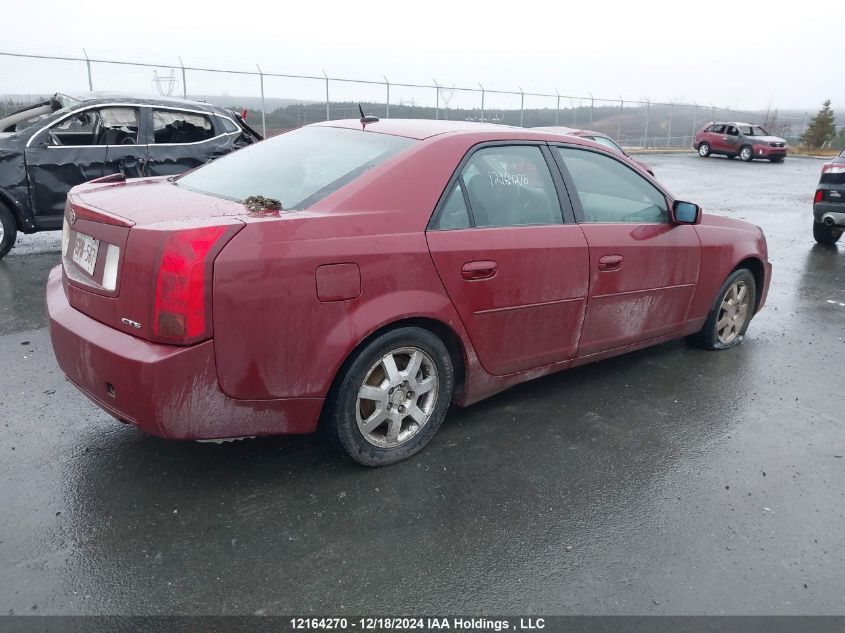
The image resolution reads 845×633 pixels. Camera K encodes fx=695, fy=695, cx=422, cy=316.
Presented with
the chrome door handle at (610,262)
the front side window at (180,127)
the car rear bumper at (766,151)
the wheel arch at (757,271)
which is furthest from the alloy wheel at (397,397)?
the car rear bumper at (766,151)

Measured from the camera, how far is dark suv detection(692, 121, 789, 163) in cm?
2970

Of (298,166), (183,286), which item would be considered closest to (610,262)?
(298,166)

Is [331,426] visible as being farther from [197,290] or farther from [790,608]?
[790,608]

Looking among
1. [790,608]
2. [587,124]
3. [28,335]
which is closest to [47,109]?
[28,335]

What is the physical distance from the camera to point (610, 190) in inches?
169

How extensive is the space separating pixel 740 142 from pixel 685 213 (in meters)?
29.2

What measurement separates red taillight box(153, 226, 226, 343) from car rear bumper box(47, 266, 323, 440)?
79 mm

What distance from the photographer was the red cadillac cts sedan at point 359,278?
9.02 ft

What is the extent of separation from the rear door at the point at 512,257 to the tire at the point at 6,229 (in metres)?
5.94

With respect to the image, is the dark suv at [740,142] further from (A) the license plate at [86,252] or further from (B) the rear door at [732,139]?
(A) the license plate at [86,252]

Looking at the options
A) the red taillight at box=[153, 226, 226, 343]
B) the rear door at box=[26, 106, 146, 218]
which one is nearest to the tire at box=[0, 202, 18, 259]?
the rear door at box=[26, 106, 146, 218]

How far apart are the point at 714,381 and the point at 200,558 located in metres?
3.54

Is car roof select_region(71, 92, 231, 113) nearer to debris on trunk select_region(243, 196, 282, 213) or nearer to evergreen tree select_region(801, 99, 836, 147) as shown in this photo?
debris on trunk select_region(243, 196, 282, 213)

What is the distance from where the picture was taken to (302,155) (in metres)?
3.73
